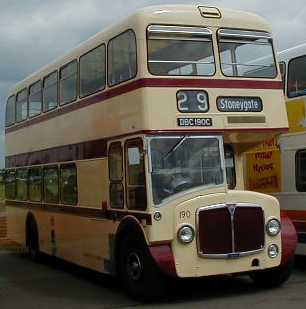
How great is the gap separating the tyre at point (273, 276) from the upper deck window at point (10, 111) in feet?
28.1

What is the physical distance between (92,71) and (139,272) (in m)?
3.73

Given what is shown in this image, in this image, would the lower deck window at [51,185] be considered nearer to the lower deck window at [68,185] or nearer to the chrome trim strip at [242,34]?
the lower deck window at [68,185]

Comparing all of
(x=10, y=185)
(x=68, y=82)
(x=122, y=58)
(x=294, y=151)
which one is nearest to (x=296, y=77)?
(x=294, y=151)

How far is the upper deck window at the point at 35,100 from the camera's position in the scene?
15.1m

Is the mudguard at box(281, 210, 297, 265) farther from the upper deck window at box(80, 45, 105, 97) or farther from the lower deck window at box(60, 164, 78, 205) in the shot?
the lower deck window at box(60, 164, 78, 205)

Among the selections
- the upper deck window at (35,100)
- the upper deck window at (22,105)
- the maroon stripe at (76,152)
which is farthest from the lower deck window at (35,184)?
the upper deck window at (22,105)

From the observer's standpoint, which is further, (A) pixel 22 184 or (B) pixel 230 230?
(A) pixel 22 184

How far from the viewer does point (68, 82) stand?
43.1ft

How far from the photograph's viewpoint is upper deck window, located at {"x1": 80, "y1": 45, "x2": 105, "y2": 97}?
1135 centimetres

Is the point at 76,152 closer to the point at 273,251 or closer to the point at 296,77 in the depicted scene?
the point at 273,251

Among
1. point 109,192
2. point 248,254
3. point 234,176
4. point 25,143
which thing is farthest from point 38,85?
point 248,254

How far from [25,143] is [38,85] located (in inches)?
60.2

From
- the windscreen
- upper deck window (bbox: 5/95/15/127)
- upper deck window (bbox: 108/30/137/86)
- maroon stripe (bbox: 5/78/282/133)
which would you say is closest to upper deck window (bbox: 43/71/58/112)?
maroon stripe (bbox: 5/78/282/133)

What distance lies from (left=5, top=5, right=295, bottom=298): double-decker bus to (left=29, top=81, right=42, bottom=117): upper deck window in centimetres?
345
